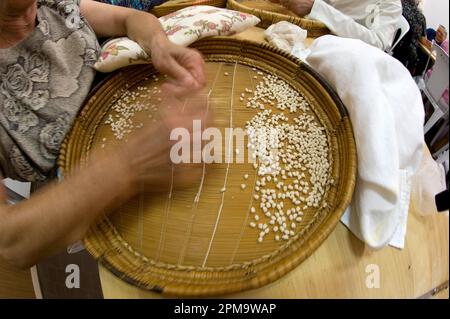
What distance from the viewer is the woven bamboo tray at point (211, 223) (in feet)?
1.75

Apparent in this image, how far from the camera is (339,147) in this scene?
66 centimetres

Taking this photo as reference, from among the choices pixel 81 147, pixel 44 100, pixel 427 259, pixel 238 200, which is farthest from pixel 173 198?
pixel 427 259

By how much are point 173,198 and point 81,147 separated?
26 centimetres

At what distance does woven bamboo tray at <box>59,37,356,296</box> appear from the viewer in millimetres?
535

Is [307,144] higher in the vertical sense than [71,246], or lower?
higher

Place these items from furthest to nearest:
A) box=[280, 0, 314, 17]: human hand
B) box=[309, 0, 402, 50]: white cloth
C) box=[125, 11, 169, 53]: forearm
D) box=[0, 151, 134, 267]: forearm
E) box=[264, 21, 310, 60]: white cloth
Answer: box=[280, 0, 314, 17]: human hand < box=[309, 0, 402, 50]: white cloth < box=[264, 21, 310, 60]: white cloth < box=[125, 11, 169, 53]: forearm < box=[0, 151, 134, 267]: forearm

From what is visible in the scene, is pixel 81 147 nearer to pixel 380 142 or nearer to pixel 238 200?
pixel 238 200

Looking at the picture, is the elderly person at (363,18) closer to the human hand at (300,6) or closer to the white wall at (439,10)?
the human hand at (300,6)

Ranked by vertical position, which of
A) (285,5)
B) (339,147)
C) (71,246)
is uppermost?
(285,5)

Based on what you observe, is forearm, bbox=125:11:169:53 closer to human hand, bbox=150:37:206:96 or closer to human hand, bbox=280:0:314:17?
human hand, bbox=150:37:206:96

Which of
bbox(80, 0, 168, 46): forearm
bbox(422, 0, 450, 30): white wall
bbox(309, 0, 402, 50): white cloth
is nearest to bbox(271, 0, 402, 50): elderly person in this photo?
bbox(309, 0, 402, 50): white cloth

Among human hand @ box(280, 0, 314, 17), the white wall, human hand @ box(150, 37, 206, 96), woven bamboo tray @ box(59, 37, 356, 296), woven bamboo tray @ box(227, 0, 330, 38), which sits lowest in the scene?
woven bamboo tray @ box(59, 37, 356, 296)

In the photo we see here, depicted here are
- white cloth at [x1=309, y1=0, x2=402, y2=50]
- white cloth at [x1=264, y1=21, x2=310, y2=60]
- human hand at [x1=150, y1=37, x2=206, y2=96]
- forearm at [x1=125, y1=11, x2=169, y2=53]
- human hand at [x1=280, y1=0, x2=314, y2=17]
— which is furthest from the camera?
human hand at [x1=280, y1=0, x2=314, y2=17]

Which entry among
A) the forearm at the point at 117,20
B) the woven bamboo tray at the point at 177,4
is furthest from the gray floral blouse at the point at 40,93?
the woven bamboo tray at the point at 177,4
